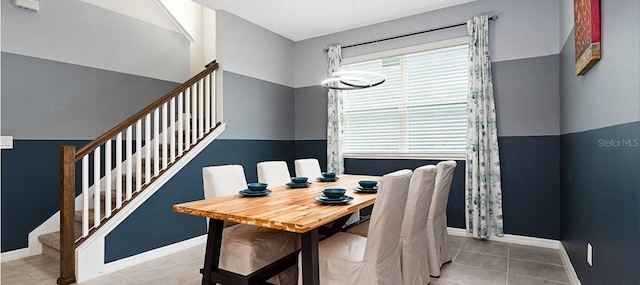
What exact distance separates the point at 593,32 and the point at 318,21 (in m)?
3.38

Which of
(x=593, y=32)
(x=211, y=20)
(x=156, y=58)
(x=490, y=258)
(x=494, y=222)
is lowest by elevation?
(x=490, y=258)

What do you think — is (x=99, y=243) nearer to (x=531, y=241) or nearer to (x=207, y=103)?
(x=207, y=103)

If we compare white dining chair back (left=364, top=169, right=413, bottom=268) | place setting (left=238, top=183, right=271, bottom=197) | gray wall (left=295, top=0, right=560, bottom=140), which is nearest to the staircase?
place setting (left=238, top=183, right=271, bottom=197)

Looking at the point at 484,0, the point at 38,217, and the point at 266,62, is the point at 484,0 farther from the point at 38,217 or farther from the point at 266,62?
the point at 38,217

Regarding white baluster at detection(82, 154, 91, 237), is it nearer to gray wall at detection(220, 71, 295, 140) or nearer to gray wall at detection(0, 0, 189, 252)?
gray wall at detection(0, 0, 189, 252)

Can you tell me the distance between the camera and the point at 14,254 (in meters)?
3.30

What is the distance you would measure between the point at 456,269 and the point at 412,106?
7.10ft

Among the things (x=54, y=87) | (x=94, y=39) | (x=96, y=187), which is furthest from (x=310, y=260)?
(x=94, y=39)

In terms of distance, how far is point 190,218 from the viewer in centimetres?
387

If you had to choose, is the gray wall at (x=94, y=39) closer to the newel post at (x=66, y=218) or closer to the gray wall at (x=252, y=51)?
the gray wall at (x=252, y=51)

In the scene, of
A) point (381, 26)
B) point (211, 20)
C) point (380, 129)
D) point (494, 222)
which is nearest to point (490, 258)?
point (494, 222)

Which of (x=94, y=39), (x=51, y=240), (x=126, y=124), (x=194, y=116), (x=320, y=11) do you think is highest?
(x=320, y=11)

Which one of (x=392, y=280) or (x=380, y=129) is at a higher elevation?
(x=380, y=129)

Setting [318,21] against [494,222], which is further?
[318,21]
